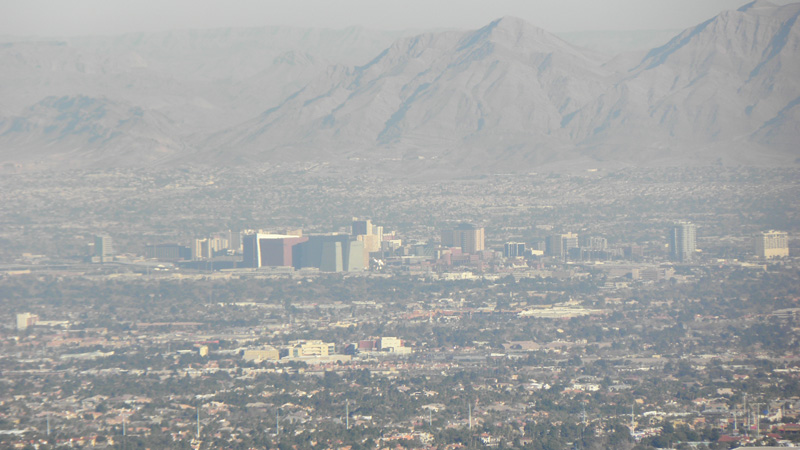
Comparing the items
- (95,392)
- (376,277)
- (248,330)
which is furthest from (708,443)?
(376,277)

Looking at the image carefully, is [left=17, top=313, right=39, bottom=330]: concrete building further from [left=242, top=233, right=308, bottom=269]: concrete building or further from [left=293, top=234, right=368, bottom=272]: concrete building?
[left=242, top=233, right=308, bottom=269]: concrete building

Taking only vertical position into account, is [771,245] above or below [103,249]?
below

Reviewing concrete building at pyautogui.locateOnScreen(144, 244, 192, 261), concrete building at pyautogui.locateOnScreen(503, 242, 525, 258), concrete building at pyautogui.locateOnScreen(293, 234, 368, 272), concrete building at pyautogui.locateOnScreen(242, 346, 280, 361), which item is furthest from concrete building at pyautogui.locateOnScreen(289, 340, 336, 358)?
concrete building at pyautogui.locateOnScreen(144, 244, 192, 261)

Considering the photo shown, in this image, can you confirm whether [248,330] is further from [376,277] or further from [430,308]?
[376,277]

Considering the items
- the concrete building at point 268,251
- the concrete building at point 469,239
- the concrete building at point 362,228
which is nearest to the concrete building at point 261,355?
the concrete building at point 268,251

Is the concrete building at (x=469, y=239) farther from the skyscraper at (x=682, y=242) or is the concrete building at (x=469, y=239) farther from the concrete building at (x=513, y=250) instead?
the skyscraper at (x=682, y=242)

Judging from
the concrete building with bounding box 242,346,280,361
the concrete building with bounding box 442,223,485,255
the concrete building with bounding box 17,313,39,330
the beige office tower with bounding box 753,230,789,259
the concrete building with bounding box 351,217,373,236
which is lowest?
the concrete building with bounding box 242,346,280,361

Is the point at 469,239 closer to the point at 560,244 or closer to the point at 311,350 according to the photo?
the point at 560,244

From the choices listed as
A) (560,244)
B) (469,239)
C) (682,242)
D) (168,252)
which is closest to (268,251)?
(168,252)
